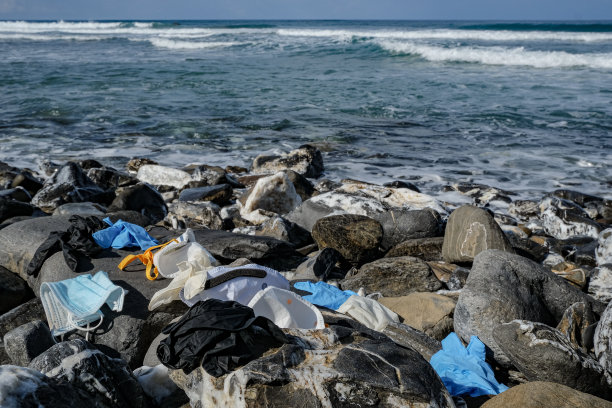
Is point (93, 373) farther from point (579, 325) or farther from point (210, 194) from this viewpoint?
point (210, 194)

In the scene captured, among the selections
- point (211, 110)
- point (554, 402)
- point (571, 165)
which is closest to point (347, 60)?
point (211, 110)

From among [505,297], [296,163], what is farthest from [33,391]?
[296,163]

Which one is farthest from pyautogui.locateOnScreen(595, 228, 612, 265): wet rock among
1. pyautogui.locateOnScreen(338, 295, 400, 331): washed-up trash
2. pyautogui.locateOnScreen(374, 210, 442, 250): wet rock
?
pyautogui.locateOnScreen(338, 295, 400, 331): washed-up trash

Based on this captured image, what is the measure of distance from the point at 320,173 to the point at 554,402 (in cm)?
670

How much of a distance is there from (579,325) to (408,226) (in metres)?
2.34

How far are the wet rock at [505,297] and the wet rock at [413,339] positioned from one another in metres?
0.32

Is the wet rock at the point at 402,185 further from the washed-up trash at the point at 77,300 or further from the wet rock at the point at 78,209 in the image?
the washed-up trash at the point at 77,300

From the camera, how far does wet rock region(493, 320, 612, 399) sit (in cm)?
323

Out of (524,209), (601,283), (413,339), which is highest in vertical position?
(413,339)

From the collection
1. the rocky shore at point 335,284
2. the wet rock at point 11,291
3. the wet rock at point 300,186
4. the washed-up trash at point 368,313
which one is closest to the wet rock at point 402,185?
the rocky shore at point 335,284

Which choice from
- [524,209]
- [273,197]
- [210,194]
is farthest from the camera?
[524,209]

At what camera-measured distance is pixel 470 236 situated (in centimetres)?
533

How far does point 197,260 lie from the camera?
169 inches

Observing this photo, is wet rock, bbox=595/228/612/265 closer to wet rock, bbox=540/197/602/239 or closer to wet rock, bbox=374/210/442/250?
wet rock, bbox=540/197/602/239
